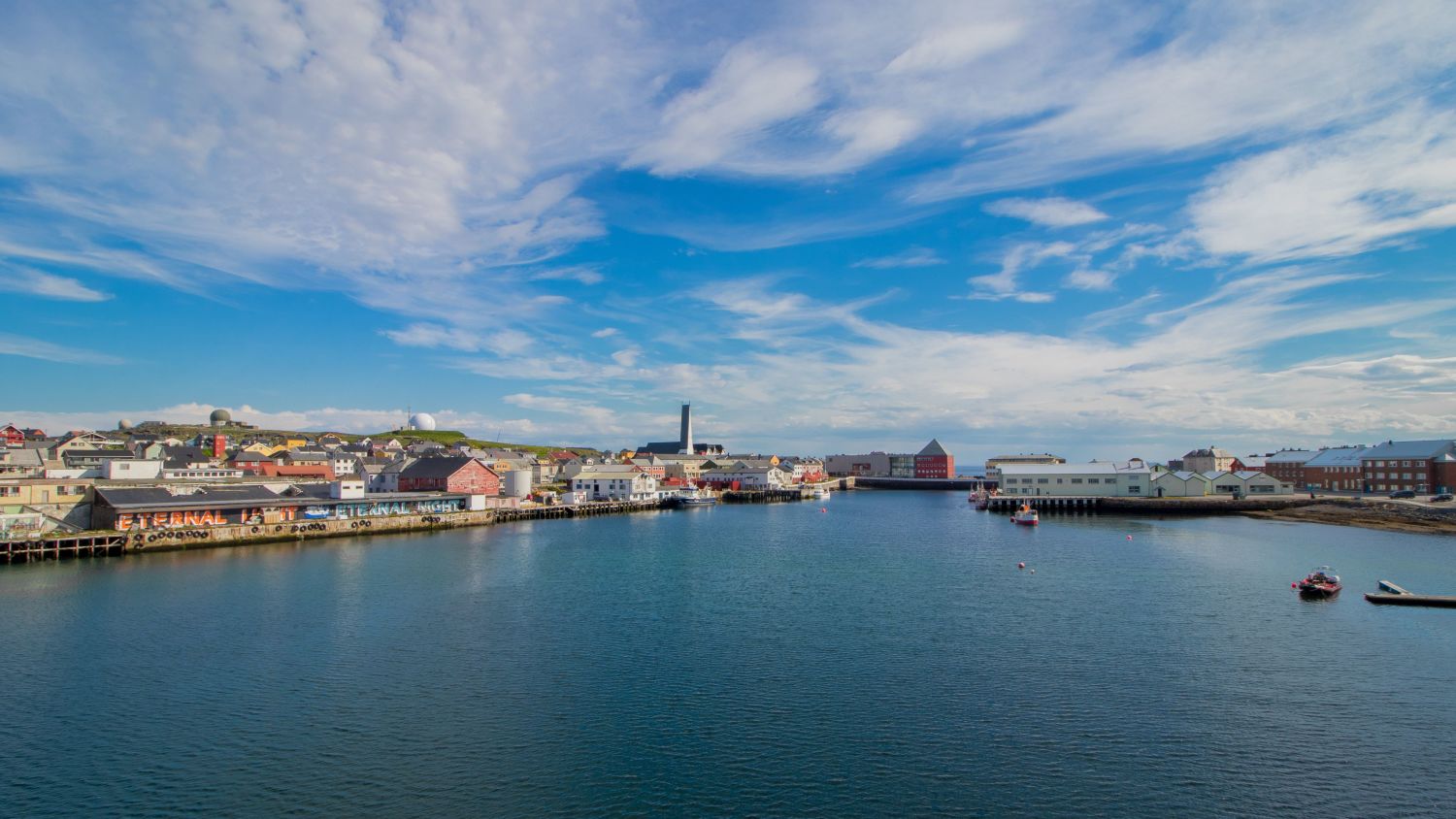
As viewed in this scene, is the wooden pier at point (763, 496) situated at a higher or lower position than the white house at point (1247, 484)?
lower

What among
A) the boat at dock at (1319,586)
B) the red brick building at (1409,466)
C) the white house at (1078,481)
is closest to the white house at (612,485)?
the white house at (1078,481)

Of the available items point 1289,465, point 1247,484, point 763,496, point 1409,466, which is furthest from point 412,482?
point 1289,465

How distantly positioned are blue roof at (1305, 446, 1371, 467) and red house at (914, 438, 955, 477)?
59.0 metres

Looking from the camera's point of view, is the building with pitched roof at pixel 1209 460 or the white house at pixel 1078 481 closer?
the white house at pixel 1078 481

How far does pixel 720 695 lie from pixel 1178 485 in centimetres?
7218

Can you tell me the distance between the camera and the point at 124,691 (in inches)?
661

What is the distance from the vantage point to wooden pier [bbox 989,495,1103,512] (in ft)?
237

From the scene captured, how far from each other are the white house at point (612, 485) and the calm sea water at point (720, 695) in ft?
155

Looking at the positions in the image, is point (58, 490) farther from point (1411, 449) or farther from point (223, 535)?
point (1411, 449)

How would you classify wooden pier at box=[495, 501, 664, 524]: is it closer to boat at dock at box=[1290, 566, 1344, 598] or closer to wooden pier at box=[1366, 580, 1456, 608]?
boat at dock at box=[1290, 566, 1344, 598]

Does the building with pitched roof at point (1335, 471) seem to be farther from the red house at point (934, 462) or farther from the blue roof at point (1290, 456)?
the red house at point (934, 462)

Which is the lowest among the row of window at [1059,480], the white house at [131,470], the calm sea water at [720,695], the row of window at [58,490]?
the calm sea water at [720,695]

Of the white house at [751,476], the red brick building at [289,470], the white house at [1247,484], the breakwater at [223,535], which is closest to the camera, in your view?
the breakwater at [223,535]

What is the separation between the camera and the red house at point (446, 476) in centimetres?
6103
